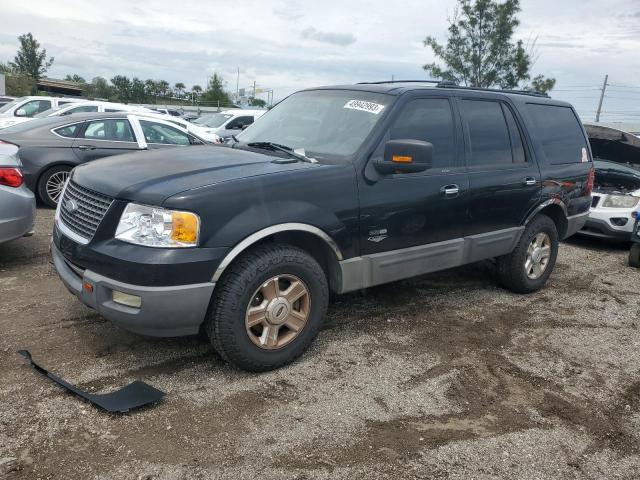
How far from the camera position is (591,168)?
6.15 meters

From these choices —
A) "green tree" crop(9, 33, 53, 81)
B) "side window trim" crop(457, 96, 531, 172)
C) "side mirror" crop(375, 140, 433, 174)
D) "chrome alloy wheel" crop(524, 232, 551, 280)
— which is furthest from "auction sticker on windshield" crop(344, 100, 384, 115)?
"green tree" crop(9, 33, 53, 81)

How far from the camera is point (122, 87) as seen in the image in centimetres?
5716

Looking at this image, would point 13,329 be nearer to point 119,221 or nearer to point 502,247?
point 119,221

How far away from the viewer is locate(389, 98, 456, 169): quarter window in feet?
14.2

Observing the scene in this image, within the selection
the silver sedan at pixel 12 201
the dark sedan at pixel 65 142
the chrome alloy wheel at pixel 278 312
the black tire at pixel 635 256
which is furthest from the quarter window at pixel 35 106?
the black tire at pixel 635 256

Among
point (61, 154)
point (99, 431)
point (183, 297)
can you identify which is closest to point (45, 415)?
point (99, 431)

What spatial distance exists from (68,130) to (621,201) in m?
8.41

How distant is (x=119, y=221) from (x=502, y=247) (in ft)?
11.5

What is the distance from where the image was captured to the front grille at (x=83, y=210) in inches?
135

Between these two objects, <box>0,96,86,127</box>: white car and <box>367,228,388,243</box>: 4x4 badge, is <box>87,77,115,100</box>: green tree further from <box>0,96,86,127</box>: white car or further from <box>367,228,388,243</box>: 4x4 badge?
<box>367,228,388,243</box>: 4x4 badge

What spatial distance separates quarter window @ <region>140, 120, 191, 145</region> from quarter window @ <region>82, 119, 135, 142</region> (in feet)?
0.92

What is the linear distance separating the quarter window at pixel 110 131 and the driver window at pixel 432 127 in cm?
606

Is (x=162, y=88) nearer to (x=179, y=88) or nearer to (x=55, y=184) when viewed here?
(x=179, y=88)

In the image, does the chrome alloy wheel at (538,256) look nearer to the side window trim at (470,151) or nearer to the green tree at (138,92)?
the side window trim at (470,151)
